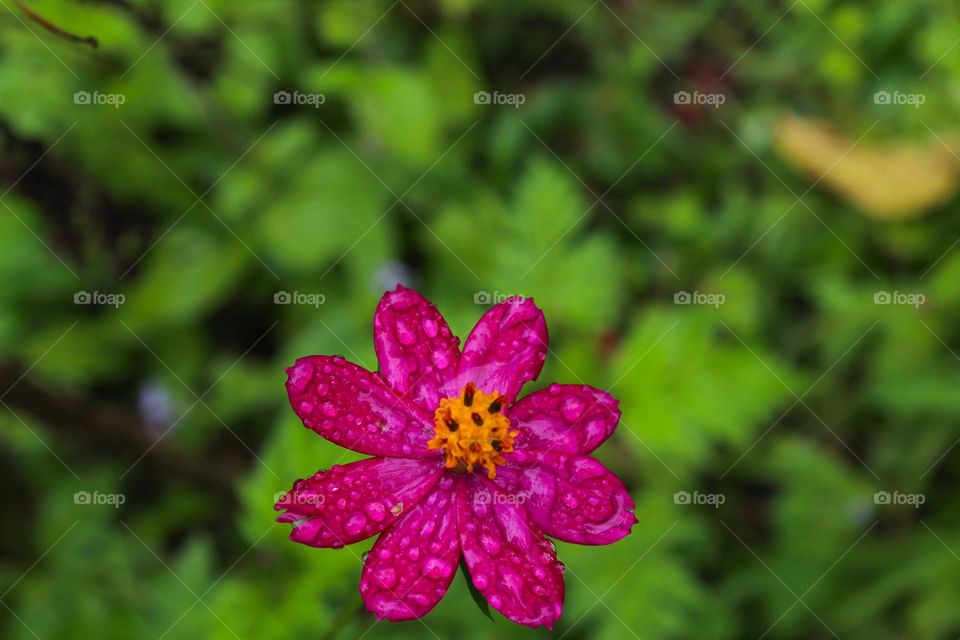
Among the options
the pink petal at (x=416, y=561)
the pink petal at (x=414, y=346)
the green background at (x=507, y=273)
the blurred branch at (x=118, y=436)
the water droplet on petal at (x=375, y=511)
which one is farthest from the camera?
the green background at (x=507, y=273)

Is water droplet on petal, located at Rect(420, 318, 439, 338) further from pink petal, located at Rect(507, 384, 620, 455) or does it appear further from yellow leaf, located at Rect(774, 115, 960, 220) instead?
yellow leaf, located at Rect(774, 115, 960, 220)

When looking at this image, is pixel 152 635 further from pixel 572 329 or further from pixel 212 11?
pixel 212 11

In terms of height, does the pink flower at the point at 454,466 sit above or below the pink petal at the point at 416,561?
above

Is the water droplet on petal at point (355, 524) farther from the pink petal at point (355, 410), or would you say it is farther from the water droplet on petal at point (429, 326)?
the water droplet on petal at point (429, 326)

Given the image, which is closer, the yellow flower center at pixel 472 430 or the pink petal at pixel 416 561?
the pink petal at pixel 416 561

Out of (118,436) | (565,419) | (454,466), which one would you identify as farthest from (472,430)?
(118,436)

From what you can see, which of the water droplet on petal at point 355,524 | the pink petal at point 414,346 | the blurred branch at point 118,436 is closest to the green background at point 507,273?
the blurred branch at point 118,436

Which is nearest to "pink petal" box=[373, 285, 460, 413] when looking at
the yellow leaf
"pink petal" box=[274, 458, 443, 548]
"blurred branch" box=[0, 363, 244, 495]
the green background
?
"pink petal" box=[274, 458, 443, 548]
